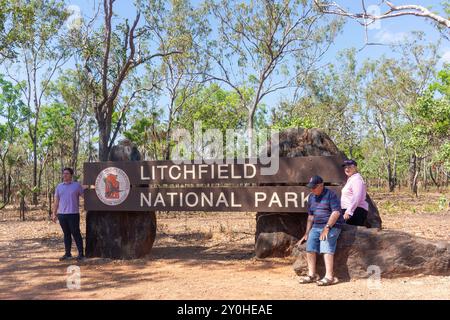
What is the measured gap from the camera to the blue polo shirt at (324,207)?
617 centimetres

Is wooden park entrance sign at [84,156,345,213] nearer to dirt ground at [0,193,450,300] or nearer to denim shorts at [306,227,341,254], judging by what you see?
dirt ground at [0,193,450,300]

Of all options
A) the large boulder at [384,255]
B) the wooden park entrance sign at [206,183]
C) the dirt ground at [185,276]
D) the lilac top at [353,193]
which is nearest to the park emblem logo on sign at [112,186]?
the wooden park entrance sign at [206,183]

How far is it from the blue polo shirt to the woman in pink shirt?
0.91ft

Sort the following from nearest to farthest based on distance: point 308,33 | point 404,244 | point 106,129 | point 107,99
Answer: point 404,244, point 107,99, point 106,129, point 308,33

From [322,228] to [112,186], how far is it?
4.20m

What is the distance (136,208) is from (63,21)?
1805cm

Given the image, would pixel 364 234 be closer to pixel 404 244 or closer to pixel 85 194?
pixel 404 244

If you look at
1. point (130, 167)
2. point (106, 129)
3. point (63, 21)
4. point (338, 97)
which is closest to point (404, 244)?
point (130, 167)

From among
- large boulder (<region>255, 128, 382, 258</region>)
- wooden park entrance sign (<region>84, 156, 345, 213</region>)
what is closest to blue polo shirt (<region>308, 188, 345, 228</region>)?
wooden park entrance sign (<region>84, 156, 345, 213</region>)

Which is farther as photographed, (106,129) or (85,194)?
(106,129)

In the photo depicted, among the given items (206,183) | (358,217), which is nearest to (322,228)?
(358,217)

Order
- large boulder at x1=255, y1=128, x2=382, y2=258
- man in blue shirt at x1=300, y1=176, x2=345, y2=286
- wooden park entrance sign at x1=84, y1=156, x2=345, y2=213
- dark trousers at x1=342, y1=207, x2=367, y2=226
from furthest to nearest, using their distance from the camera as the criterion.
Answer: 1. large boulder at x1=255, y1=128, x2=382, y2=258
2. wooden park entrance sign at x1=84, y1=156, x2=345, y2=213
3. dark trousers at x1=342, y1=207, x2=367, y2=226
4. man in blue shirt at x1=300, y1=176, x2=345, y2=286

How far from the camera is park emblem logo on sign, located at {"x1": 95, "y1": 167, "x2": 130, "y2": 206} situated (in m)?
8.41

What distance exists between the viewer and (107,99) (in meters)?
14.4
